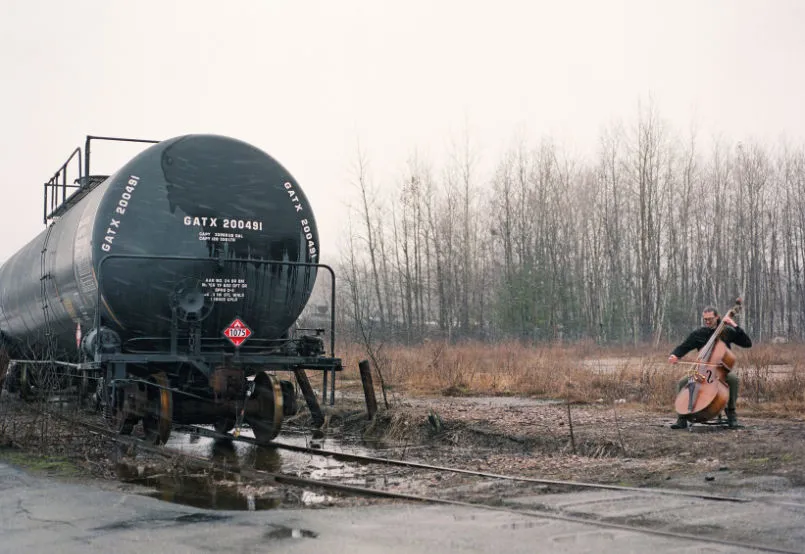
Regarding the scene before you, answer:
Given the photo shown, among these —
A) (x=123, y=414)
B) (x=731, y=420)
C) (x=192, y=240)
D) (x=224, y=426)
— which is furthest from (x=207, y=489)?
(x=731, y=420)

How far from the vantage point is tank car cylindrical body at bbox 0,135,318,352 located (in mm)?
10531

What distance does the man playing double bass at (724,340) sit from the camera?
11430 mm

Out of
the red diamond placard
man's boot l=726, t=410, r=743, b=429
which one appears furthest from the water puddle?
man's boot l=726, t=410, r=743, b=429

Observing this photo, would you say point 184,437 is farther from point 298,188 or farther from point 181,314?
point 298,188

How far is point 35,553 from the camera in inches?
234

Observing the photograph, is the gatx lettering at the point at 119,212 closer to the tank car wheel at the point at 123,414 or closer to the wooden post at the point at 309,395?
the tank car wheel at the point at 123,414

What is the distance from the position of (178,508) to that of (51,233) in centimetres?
793

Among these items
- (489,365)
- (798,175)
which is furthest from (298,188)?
(798,175)

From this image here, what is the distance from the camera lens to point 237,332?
11.0m

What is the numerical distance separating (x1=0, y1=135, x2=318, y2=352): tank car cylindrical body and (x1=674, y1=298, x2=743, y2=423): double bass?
558 centimetres

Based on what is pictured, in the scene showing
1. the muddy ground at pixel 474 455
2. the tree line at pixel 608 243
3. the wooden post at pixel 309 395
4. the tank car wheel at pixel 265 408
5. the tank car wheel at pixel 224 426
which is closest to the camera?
the muddy ground at pixel 474 455

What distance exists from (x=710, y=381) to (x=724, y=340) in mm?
628

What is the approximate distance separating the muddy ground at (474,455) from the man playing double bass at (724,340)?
0.77 ft

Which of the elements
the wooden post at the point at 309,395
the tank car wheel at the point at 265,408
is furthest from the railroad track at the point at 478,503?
the wooden post at the point at 309,395
